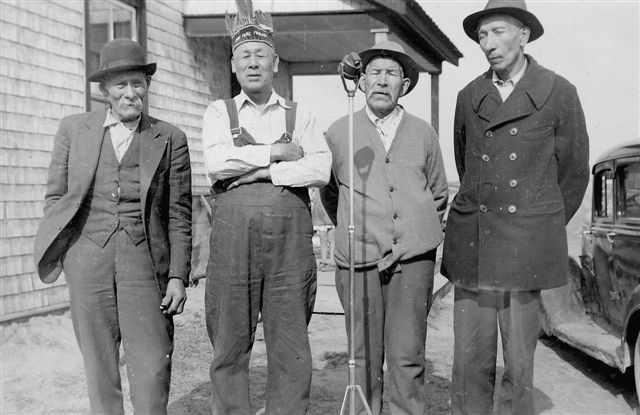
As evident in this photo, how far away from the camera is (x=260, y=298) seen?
10.7 feet

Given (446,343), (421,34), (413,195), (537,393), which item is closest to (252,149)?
(413,195)

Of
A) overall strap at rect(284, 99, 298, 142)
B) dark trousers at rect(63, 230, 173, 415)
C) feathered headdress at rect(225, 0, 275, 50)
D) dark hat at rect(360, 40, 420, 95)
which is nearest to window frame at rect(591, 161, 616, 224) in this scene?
dark hat at rect(360, 40, 420, 95)

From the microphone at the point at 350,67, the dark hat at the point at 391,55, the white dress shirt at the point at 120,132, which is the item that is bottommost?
the white dress shirt at the point at 120,132

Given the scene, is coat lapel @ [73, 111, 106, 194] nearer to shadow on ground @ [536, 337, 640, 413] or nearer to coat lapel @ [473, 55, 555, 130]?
coat lapel @ [473, 55, 555, 130]

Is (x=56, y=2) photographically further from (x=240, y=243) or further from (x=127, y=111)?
(x=240, y=243)

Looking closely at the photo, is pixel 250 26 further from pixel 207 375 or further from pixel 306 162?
pixel 207 375

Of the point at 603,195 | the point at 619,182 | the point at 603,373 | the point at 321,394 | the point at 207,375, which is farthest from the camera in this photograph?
the point at 603,195

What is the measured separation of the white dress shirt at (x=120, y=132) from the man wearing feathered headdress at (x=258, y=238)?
15.7 inches

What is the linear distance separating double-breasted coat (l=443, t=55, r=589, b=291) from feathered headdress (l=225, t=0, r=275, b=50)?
1180mm

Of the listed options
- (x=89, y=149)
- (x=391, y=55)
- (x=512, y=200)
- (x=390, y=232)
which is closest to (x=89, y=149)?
(x=89, y=149)

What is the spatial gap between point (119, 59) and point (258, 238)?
1141 millimetres

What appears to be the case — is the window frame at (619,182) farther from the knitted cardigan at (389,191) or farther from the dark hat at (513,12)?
the dark hat at (513,12)

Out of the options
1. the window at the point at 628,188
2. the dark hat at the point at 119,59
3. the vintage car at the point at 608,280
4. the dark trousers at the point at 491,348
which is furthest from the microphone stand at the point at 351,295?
the window at the point at 628,188

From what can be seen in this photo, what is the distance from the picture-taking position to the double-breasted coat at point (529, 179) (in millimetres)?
3230
